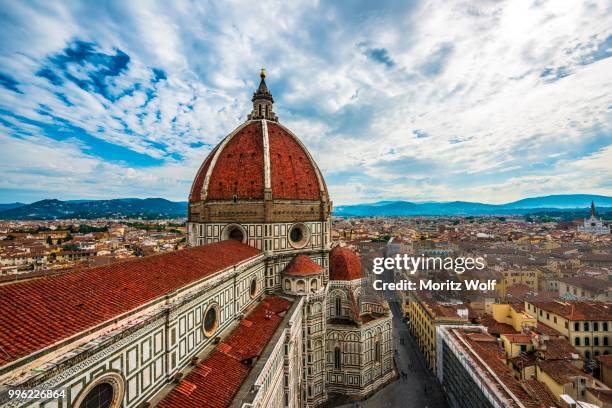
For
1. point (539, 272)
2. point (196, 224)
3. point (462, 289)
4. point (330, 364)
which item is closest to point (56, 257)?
point (196, 224)

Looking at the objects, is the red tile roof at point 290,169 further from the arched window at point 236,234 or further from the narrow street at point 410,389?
the narrow street at point 410,389

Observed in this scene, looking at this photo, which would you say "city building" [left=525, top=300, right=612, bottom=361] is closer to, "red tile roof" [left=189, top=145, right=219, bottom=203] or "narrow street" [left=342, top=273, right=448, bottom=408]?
"narrow street" [left=342, top=273, right=448, bottom=408]

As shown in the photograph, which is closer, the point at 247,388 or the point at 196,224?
the point at 247,388

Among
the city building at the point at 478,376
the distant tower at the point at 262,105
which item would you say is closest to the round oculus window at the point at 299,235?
the distant tower at the point at 262,105

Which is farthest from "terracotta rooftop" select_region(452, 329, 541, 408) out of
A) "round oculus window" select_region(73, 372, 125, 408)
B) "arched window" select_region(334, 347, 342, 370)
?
"round oculus window" select_region(73, 372, 125, 408)

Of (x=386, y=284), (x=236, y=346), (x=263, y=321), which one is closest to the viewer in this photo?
(x=236, y=346)

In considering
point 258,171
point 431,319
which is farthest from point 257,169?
point 431,319

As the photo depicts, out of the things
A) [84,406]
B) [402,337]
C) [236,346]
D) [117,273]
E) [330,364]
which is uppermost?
[117,273]

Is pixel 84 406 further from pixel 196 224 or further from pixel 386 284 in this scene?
pixel 386 284
